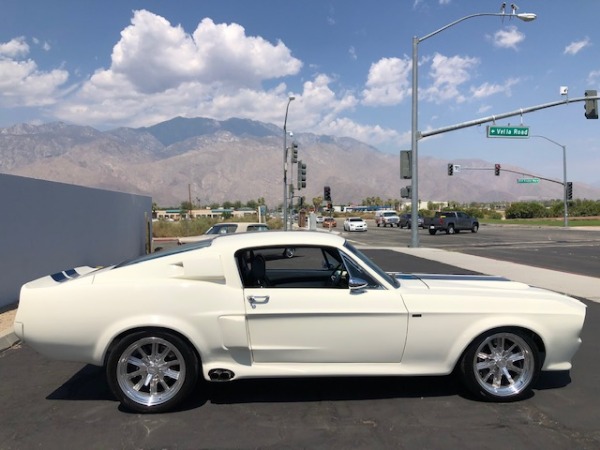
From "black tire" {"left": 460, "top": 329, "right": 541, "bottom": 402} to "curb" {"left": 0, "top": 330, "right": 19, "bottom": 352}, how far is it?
5.41 metres

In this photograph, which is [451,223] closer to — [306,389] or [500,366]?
[500,366]

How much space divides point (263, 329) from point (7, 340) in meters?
4.10

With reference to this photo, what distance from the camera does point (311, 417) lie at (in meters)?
4.16

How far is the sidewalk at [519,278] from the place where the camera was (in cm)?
737

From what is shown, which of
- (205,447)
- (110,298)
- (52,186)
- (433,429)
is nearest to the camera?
(205,447)

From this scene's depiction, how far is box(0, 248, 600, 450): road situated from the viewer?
3.75 m

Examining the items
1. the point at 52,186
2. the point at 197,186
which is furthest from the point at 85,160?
the point at 52,186

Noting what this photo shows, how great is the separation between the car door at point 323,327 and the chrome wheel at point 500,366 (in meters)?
0.65

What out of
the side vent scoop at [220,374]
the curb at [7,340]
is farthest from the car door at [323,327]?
the curb at [7,340]

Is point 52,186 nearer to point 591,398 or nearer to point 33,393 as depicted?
point 33,393

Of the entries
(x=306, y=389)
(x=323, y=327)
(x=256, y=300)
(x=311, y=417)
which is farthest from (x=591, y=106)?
(x=311, y=417)

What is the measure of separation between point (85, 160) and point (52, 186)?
655 feet

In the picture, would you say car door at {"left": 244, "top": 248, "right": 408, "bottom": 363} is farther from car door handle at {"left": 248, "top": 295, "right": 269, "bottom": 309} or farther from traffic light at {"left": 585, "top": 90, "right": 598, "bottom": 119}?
traffic light at {"left": 585, "top": 90, "right": 598, "bottom": 119}

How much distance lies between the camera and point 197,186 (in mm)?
192125
